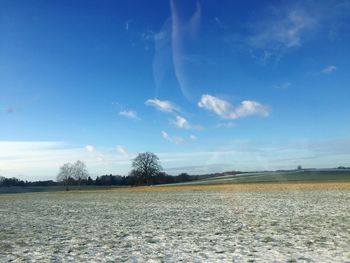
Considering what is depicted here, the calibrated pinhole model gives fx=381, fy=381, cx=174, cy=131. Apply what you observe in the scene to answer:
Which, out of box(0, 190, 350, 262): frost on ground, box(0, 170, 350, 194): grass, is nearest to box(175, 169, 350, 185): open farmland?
box(0, 170, 350, 194): grass

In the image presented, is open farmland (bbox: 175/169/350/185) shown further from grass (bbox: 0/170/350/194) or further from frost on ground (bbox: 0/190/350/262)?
frost on ground (bbox: 0/190/350/262)

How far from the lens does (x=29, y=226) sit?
72.4 feet

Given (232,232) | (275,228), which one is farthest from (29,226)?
(275,228)

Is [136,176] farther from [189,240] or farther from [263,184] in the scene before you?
[189,240]

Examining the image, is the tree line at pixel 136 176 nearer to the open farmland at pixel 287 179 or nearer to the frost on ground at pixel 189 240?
the open farmland at pixel 287 179

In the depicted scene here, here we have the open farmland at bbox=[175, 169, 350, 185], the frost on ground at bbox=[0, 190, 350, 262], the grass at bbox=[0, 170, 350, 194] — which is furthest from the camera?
the open farmland at bbox=[175, 169, 350, 185]

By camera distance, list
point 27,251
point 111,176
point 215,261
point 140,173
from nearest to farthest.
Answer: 1. point 215,261
2. point 27,251
3. point 140,173
4. point 111,176

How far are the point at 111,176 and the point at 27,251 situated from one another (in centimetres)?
17760

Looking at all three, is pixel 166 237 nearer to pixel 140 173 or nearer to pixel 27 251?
pixel 27 251

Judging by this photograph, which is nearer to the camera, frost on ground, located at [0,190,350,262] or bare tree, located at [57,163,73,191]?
frost on ground, located at [0,190,350,262]

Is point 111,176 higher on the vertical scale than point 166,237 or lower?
higher

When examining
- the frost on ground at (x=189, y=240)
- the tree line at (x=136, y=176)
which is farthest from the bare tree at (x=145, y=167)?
the frost on ground at (x=189, y=240)

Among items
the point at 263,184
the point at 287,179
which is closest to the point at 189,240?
the point at 263,184

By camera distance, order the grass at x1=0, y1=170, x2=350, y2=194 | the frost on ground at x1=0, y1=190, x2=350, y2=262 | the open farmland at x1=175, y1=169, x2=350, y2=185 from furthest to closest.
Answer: the open farmland at x1=175, y1=169, x2=350, y2=185 < the grass at x1=0, y1=170, x2=350, y2=194 < the frost on ground at x1=0, y1=190, x2=350, y2=262
